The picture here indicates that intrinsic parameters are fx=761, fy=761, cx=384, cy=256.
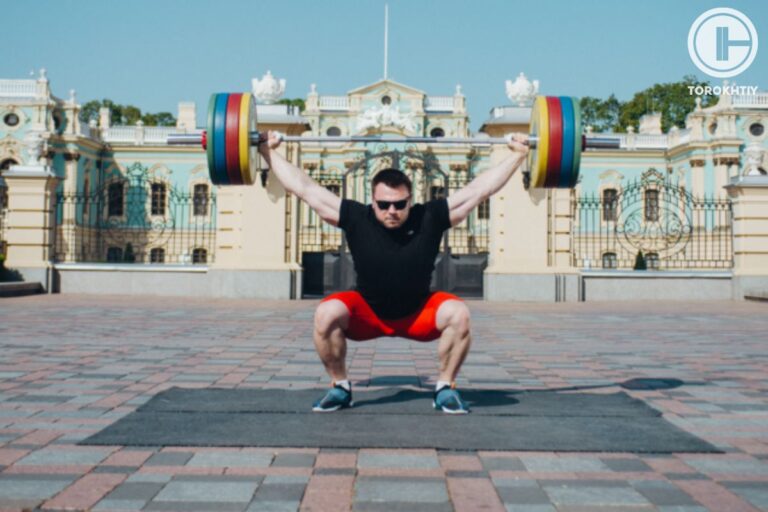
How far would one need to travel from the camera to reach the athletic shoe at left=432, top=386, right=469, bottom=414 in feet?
12.7

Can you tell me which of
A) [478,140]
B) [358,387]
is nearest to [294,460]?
[358,387]

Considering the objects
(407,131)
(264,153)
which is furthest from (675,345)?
(407,131)

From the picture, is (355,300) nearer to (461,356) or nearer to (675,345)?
(461,356)

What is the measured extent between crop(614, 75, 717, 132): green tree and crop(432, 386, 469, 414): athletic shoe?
4853cm

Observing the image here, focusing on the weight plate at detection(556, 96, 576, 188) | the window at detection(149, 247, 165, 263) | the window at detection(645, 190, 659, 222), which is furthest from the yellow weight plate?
the window at detection(149, 247, 165, 263)

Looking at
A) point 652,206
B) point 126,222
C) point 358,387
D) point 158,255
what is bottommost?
point 358,387

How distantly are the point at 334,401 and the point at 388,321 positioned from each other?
0.50 metres

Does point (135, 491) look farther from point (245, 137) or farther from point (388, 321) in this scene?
point (245, 137)

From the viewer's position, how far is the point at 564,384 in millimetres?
4930

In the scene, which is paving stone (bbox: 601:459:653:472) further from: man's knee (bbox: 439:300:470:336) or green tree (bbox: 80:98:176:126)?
green tree (bbox: 80:98:176:126)

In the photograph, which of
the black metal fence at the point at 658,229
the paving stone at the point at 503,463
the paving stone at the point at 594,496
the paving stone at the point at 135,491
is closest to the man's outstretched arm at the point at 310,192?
the paving stone at the point at 503,463

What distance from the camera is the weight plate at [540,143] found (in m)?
4.30

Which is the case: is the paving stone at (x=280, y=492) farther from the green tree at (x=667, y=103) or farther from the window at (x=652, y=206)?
the green tree at (x=667, y=103)

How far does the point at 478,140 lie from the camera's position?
4.34 meters
